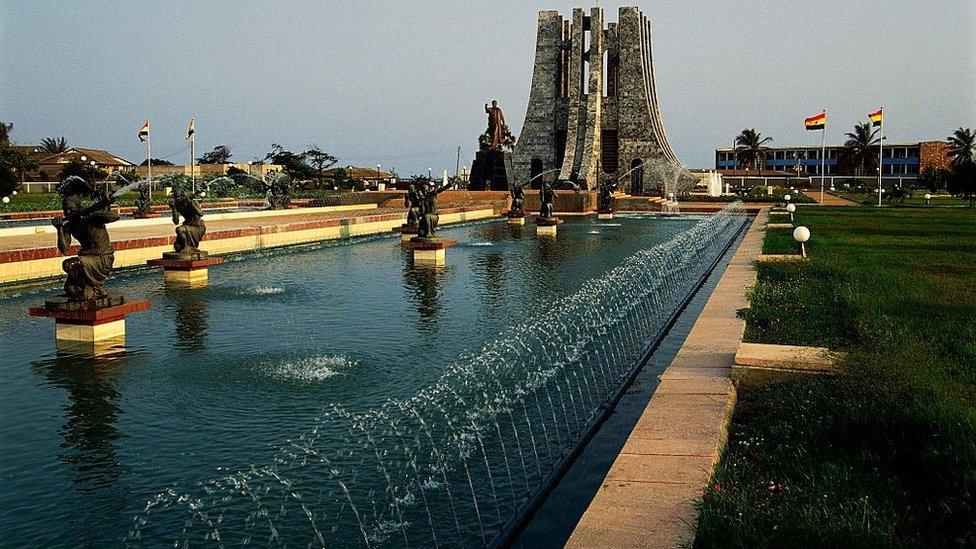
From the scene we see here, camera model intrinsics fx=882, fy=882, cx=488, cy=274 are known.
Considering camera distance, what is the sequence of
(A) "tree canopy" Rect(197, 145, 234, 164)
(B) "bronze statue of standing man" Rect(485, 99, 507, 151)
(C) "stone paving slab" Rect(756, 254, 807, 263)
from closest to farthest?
1. (C) "stone paving slab" Rect(756, 254, 807, 263)
2. (B) "bronze statue of standing man" Rect(485, 99, 507, 151)
3. (A) "tree canopy" Rect(197, 145, 234, 164)

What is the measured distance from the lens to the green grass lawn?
172 inches

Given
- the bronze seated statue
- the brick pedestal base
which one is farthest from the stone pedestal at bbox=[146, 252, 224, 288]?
the bronze seated statue

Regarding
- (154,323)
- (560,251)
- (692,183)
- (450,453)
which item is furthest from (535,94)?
(450,453)

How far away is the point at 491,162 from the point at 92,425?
43.2m

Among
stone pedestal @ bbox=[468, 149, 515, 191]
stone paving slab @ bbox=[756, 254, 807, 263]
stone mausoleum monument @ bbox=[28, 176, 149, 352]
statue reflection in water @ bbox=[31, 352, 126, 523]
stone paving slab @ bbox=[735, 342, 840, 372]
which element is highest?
stone pedestal @ bbox=[468, 149, 515, 191]

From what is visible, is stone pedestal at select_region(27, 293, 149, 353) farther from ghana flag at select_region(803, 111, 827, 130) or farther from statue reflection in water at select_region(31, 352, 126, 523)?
ghana flag at select_region(803, 111, 827, 130)

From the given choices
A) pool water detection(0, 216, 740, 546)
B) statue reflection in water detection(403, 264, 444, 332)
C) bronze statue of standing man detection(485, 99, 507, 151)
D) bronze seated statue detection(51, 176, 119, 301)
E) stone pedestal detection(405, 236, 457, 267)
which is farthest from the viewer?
bronze statue of standing man detection(485, 99, 507, 151)

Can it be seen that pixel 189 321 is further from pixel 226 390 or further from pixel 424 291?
pixel 424 291

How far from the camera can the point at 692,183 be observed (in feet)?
175

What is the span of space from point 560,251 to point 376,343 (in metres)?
12.0

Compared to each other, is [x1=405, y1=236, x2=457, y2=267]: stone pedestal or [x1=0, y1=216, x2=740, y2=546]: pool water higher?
[x1=405, y1=236, x2=457, y2=267]: stone pedestal

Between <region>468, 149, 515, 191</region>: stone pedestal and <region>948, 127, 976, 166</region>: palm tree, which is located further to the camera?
<region>948, 127, 976, 166</region>: palm tree

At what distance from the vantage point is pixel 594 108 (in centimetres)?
5316

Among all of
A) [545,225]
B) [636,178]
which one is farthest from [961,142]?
[545,225]
